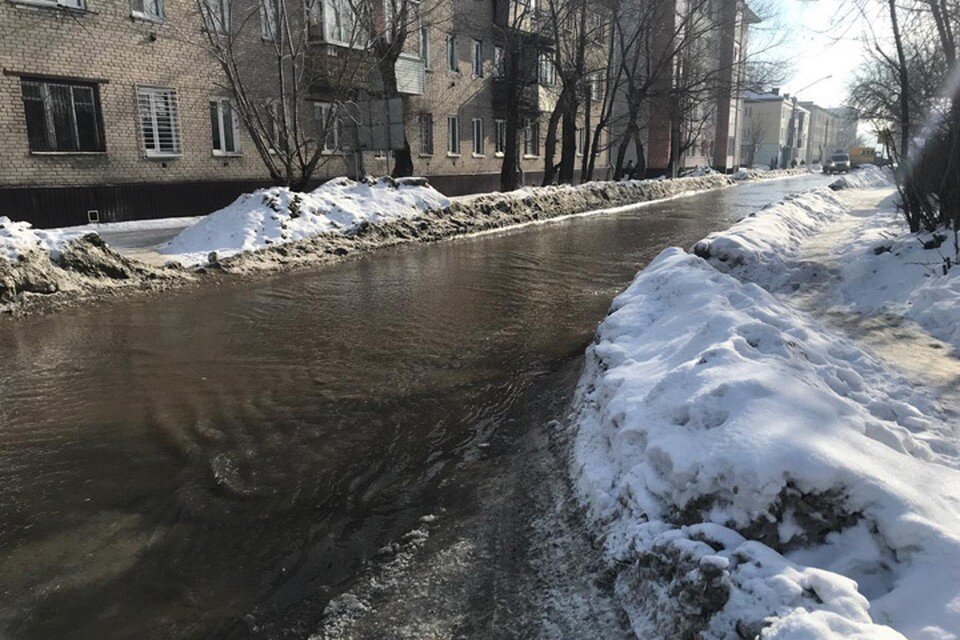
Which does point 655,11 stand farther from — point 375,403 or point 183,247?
point 375,403

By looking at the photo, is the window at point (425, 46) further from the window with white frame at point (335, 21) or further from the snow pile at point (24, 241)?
the snow pile at point (24, 241)

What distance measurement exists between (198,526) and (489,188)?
1087 inches

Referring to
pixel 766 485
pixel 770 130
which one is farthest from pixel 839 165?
pixel 766 485

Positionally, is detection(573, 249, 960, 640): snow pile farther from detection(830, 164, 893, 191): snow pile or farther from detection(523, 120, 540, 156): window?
detection(523, 120, 540, 156): window

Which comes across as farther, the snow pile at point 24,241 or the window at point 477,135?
the window at point 477,135

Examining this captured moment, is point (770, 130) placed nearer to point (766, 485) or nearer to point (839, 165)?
point (839, 165)

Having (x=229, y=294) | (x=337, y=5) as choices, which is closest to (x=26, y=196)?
(x=229, y=294)

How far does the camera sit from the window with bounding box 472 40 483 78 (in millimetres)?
29641

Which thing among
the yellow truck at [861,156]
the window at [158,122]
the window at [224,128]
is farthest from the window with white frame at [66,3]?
the yellow truck at [861,156]

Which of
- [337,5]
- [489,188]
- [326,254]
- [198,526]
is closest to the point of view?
[198,526]

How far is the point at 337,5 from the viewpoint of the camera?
20.5 meters

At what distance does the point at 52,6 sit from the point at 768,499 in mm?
18010

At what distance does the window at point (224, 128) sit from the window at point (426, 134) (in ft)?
28.7

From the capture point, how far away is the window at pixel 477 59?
97.2ft
